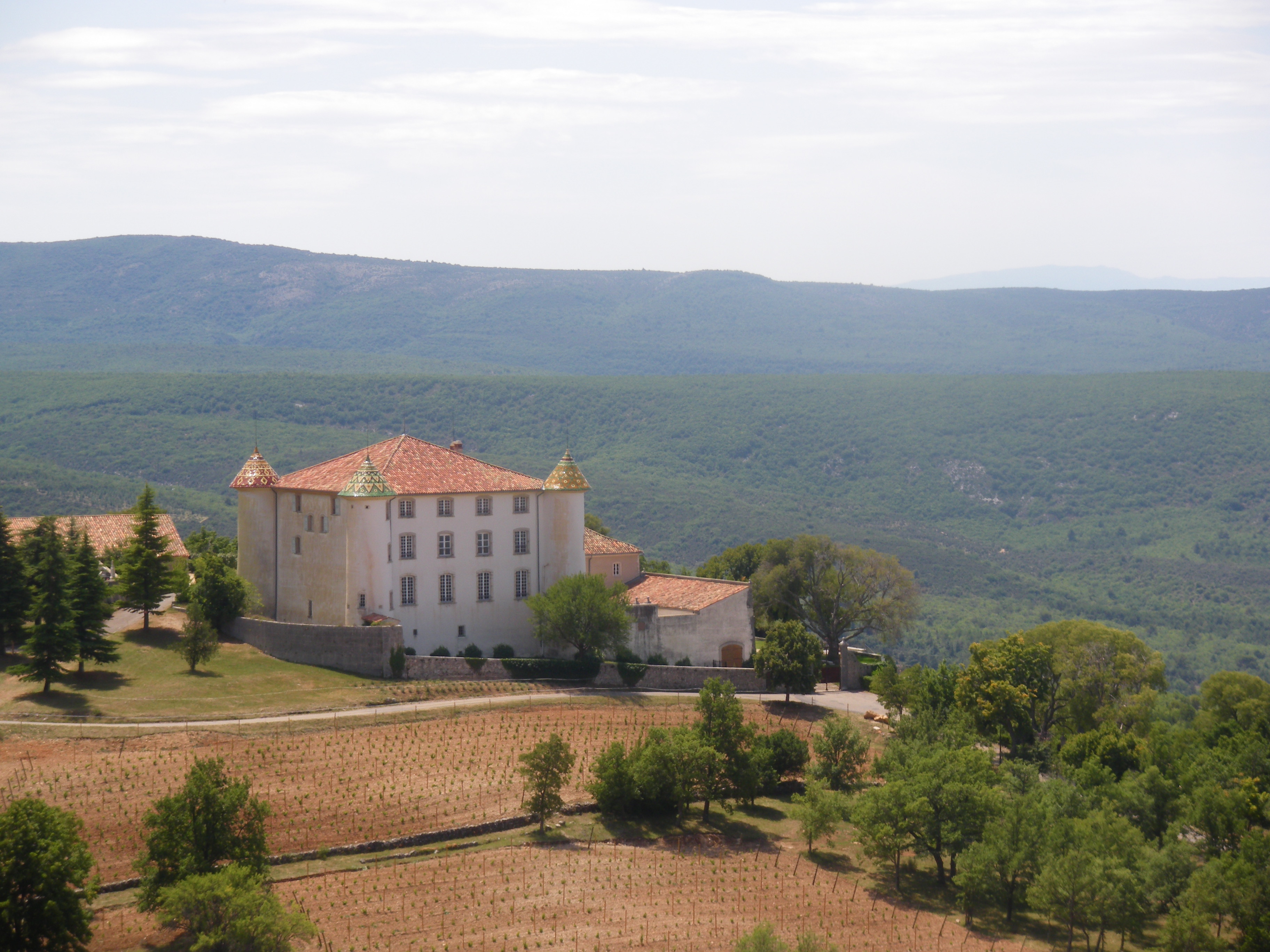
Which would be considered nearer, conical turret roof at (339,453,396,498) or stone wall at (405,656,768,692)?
stone wall at (405,656,768,692)

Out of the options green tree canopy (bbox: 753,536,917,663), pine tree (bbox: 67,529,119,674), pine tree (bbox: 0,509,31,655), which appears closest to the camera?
pine tree (bbox: 67,529,119,674)

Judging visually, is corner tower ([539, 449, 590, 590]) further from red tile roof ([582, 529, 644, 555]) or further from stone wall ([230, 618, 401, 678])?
stone wall ([230, 618, 401, 678])

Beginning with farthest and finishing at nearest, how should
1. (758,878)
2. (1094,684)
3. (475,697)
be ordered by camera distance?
(1094,684) < (475,697) < (758,878)

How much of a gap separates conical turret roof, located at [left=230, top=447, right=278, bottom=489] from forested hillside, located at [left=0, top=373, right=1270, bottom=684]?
53.0m

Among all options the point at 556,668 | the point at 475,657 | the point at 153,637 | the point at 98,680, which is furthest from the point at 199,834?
the point at 556,668

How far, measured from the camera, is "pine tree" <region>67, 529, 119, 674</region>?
47.6m

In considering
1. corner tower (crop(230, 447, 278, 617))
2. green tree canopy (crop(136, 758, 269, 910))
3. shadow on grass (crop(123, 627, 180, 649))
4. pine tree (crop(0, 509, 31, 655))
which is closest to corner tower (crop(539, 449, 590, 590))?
corner tower (crop(230, 447, 278, 617))

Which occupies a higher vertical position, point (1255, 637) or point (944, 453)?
point (944, 453)

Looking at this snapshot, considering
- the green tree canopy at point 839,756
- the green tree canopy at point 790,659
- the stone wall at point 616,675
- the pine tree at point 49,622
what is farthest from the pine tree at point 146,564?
the green tree canopy at point 839,756

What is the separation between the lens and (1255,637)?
128 m

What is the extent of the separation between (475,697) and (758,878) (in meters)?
16.2

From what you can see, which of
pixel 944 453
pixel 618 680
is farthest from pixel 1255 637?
pixel 618 680

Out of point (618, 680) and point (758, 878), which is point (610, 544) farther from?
point (758, 878)

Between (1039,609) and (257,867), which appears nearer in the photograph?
(257,867)
